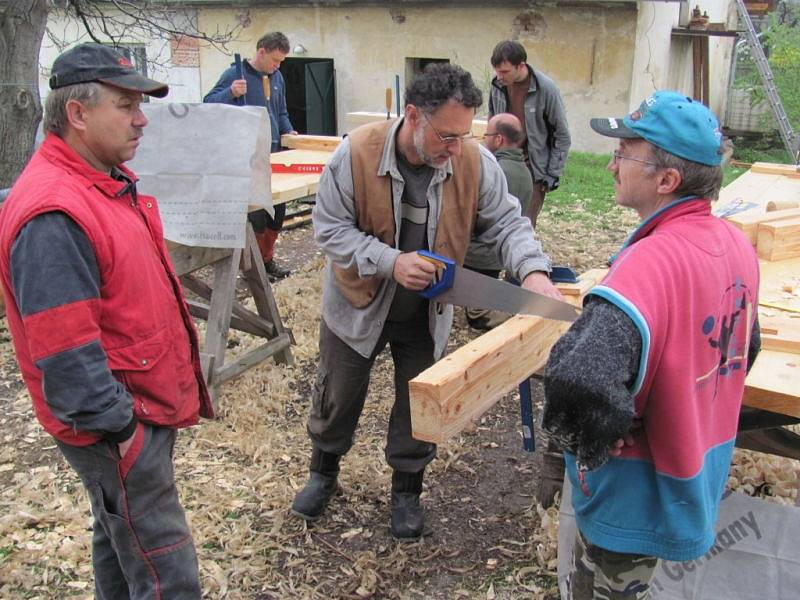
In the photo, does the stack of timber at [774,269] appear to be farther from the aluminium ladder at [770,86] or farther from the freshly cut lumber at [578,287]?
the aluminium ladder at [770,86]

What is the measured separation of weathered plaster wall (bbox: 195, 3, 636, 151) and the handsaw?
478 inches

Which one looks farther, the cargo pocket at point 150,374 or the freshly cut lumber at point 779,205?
the freshly cut lumber at point 779,205

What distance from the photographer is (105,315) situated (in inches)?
89.1

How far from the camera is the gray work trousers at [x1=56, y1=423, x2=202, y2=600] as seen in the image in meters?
2.36

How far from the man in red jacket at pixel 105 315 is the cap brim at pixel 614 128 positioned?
141 centimetres

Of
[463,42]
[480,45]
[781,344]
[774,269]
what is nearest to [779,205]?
[774,269]

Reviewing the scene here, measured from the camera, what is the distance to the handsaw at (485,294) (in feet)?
9.70

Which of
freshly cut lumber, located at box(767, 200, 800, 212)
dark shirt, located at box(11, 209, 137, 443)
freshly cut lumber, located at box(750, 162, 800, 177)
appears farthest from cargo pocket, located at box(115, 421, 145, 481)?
freshly cut lumber, located at box(750, 162, 800, 177)

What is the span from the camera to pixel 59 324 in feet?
6.89

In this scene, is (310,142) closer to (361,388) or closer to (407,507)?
(361,388)

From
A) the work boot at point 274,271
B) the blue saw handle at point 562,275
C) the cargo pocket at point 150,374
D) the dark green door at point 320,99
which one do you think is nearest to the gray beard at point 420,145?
the blue saw handle at point 562,275

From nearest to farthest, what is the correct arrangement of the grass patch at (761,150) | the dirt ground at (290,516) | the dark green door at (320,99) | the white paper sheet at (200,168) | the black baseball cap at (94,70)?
1. the black baseball cap at (94,70)
2. the dirt ground at (290,516)
3. the white paper sheet at (200,168)
4. the dark green door at (320,99)
5. the grass patch at (761,150)

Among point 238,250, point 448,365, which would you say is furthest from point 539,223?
point 448,365

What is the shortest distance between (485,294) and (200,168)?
2165mm
